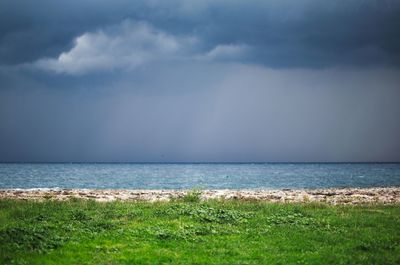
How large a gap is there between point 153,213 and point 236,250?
8673mm

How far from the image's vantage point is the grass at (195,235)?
17.2 m

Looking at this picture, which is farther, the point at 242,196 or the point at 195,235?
the point at 242,196

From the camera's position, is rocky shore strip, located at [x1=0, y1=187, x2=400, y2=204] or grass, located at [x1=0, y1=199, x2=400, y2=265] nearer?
grass, located at [x1=0, y1=199, x2=400, y2=265]

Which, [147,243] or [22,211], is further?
[22,211]

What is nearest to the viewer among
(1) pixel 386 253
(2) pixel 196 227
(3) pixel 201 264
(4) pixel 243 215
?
(3) pixel 201 264

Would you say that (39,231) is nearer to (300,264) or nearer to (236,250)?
(236,250)

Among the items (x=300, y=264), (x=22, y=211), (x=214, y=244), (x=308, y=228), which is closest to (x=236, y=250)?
(x=214, y=244)

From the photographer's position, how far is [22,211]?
26.5m

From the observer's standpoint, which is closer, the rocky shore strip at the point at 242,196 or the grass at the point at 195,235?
the grass at the point at 195,235

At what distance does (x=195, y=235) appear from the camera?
2062cm

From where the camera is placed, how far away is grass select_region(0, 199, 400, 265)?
17.2m

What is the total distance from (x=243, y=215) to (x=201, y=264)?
8899 mm

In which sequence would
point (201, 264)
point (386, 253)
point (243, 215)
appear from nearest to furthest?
1. point (201, 264)
2. point (386, 253)
3. point (243, 215)

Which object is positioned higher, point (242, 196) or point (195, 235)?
point (195, 235)
